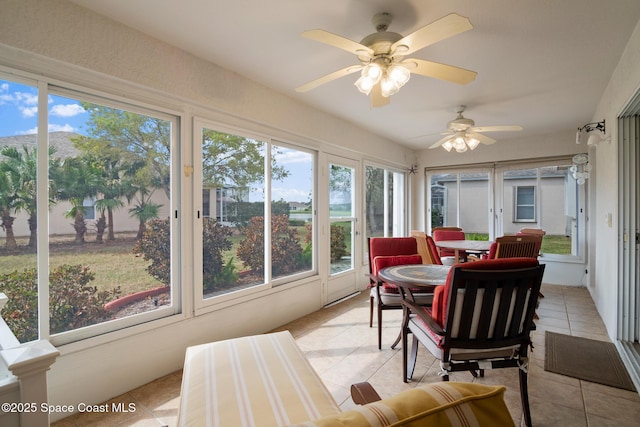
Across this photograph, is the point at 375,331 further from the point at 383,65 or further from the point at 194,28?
the point at 194,28

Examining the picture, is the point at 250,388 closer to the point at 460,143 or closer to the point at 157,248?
the point at 157,248

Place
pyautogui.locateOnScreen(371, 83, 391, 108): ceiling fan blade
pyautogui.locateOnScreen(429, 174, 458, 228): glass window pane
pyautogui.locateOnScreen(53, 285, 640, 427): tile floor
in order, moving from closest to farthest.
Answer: pyautogui.locateOnScreen(53, 285, 640, 427): tile floor
pyautogui.locateOnScreen(371, 83, 391, 108): ceiling fan blade
pyautogui.locateOnScreen(429, 174, 458, 228): glass window pane

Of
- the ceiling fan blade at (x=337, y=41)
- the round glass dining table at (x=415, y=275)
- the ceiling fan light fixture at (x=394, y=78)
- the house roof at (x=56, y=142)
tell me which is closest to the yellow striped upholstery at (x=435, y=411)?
the round glass dining table at (x=415, y=275)

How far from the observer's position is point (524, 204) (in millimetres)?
5535

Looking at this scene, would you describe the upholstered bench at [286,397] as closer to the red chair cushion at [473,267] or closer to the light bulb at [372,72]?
the red chair cushion at [473,267]

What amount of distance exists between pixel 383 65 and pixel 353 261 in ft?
10.7

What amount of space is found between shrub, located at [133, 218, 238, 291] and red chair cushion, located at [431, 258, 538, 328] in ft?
6.33

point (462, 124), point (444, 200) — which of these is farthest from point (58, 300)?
point (444, 200)

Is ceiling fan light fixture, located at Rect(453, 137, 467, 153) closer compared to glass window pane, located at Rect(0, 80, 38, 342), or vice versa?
glass window pane, located at Rect(0, 80, 38, 342)

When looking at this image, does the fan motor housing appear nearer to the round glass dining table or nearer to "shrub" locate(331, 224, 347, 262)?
the round glass dining table

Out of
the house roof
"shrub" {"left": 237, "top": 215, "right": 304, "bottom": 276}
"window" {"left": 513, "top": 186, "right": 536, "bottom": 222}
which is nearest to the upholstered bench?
"shrub" {"left": 237, "top": 215, "right": 304, "bottom": 276}

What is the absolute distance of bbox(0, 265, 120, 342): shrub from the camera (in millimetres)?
1756

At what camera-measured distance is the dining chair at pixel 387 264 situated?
2.69 m

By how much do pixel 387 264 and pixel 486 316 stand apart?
1.27 metres
